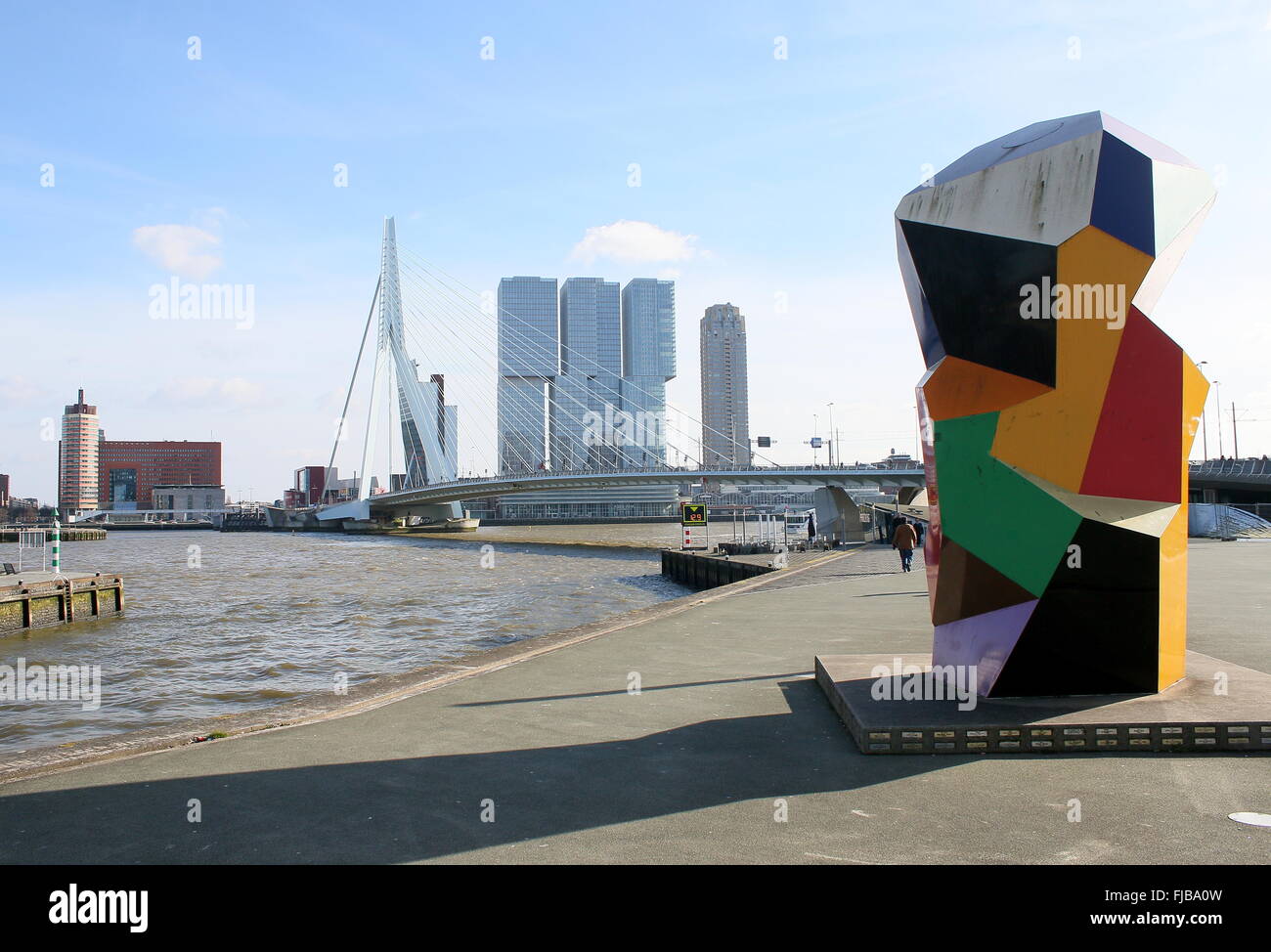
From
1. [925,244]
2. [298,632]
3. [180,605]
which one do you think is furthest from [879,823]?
[180,605]

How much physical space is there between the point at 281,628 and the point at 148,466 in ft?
640

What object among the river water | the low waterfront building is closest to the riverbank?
the river water

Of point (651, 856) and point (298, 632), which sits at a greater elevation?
point (651, 856)

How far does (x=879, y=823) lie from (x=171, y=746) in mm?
4858

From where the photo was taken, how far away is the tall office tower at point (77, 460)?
7264 inches

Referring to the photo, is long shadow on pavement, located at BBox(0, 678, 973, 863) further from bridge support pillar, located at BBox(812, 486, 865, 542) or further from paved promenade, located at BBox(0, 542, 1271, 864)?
bridge support pillar, located at BBox(812, 486, 865, 542)

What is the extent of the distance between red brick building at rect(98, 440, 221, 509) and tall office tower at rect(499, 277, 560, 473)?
81.7m

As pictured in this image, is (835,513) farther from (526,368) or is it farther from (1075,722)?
(526,368)

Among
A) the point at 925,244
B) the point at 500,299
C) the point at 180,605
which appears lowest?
the point at 180,605

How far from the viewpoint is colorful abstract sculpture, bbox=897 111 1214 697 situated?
6387 mm

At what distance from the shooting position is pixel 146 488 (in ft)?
622

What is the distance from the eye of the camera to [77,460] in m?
186

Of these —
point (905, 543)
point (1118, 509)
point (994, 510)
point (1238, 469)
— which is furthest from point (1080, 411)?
point (1238, 469)
